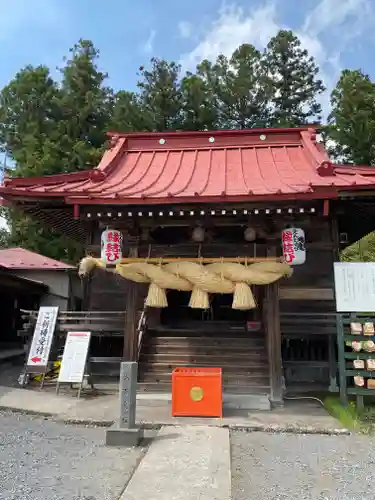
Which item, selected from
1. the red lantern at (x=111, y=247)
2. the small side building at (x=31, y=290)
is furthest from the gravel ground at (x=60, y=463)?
the small side building at (x=31, y=290)

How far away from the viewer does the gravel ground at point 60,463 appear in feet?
11.7

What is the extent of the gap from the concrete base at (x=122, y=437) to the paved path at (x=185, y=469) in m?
0.24

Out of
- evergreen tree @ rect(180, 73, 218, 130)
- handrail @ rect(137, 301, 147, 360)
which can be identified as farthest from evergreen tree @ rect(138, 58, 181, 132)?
handrail @ rect(137, 301, 147, 360)

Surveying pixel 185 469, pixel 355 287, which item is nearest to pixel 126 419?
pixel 185 469

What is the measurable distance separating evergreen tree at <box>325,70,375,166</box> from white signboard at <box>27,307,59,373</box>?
17089mm

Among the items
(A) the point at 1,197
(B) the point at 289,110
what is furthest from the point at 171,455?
(B) the point at 289,110

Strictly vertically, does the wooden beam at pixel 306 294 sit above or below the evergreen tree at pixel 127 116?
below

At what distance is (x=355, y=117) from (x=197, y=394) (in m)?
17.7

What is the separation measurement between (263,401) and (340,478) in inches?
109

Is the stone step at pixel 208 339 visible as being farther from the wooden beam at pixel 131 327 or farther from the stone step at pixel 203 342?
the wooden beam at pixel 131 327

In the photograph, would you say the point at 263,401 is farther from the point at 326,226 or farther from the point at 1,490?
the point at 1,490

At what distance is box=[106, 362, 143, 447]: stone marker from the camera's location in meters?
4.82

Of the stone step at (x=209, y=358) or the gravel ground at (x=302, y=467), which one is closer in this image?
the gravel ground at (x=302, y=467)

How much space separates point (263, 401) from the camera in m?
6.74
